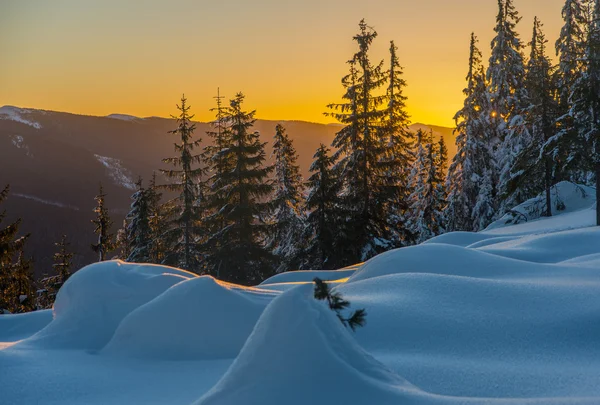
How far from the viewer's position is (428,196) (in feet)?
107

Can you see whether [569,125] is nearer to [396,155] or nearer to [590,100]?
[590,100]

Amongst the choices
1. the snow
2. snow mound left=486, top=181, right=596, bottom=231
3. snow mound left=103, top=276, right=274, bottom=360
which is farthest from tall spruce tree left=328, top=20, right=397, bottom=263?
the snow

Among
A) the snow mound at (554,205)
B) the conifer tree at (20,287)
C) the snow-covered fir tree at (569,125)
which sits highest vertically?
the snow-covered fir tree at (569,125)

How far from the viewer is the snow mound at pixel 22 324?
872 cm

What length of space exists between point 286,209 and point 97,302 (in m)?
22.4

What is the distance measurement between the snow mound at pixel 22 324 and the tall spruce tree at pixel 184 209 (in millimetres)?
17185

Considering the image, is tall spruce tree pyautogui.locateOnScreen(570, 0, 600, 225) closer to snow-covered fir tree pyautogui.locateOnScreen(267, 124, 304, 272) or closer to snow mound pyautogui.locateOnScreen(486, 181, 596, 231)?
snow mound pyautogui.locateOnScreen(486, 181, 596, 231)

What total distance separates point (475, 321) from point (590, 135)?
16.7m

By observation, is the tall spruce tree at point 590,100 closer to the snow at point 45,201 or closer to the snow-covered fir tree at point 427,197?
the snow-covered fir tree at point 427,197

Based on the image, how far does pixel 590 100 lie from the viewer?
18.2 metres

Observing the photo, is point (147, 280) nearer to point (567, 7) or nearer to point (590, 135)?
point (590, 135)

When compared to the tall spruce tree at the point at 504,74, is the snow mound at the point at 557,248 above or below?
below

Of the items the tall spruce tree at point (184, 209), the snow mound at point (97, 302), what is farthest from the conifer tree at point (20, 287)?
the snow mound at point (97, 302)

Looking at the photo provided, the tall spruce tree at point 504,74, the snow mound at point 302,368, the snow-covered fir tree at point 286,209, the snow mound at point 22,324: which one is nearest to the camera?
the snow mound at point 302,368
